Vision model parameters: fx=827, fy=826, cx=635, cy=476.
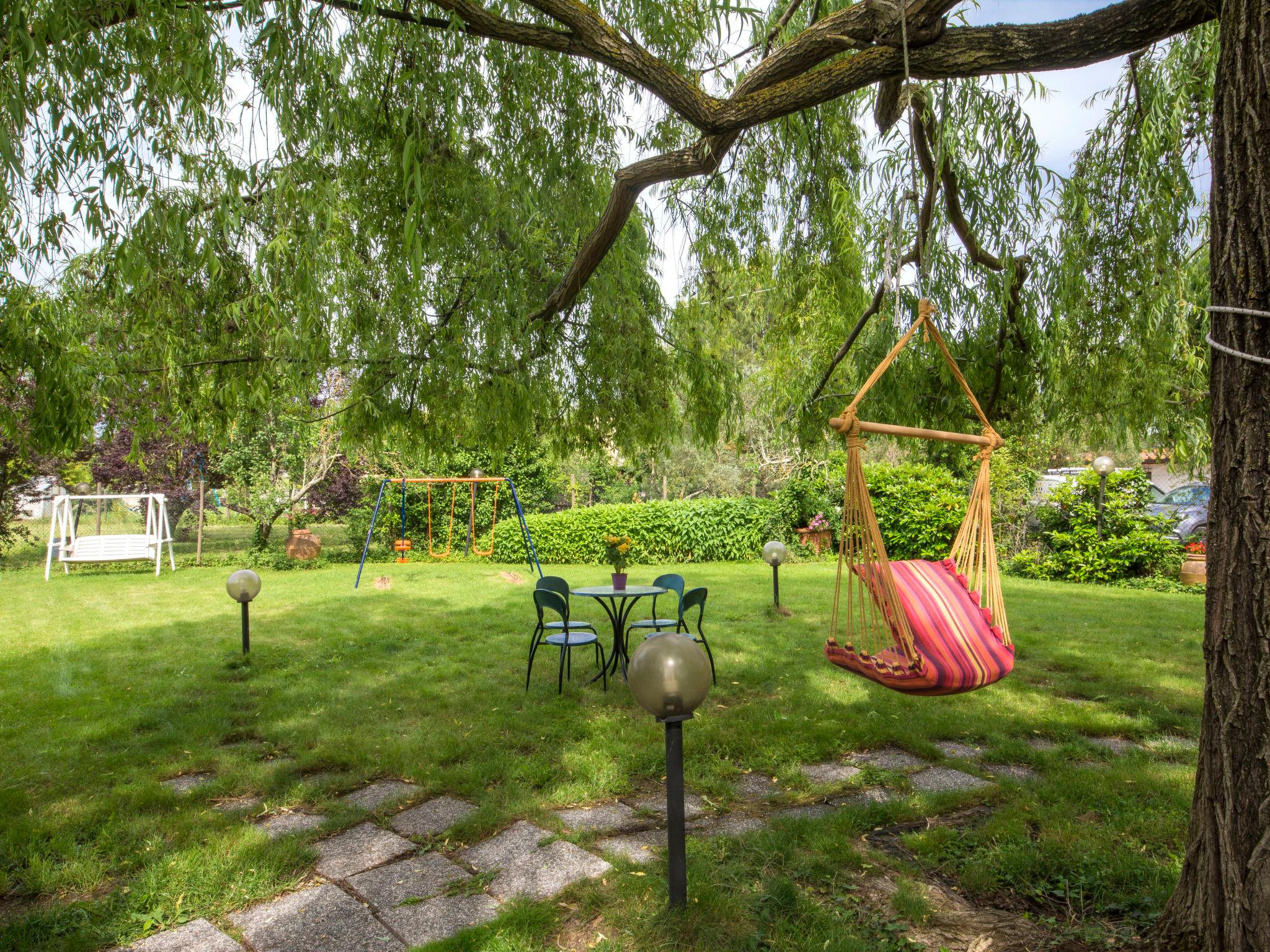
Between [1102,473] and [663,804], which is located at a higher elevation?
[1102,473]

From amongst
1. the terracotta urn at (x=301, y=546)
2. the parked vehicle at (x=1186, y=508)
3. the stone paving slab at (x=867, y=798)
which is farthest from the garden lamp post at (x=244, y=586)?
the parked vehicle at (x=1186, y=508)

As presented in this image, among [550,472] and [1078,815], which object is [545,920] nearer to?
[1078,815]

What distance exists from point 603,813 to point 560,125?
2984 millimetres

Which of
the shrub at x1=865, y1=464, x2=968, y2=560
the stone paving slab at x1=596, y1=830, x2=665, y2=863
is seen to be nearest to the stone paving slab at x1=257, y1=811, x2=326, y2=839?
the stone paving slab at x1=596, y1=830, x2=665, y2=863

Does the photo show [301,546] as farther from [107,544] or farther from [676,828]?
[676,828]

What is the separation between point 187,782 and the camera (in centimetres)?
351

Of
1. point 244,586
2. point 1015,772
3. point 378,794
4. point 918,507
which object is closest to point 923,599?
point 1015,772

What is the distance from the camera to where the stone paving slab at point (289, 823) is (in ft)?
9.77

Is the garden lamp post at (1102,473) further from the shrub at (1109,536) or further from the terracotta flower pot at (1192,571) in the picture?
the terracotta flower pot at (1192,571)

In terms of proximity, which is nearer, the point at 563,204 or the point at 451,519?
the point at 563,204

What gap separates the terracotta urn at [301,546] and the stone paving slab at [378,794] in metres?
9.21

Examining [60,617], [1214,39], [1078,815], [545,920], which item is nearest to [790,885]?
[545,920]

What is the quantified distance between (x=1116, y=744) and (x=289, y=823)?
356 cm

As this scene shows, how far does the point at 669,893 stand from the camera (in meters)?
2.35
